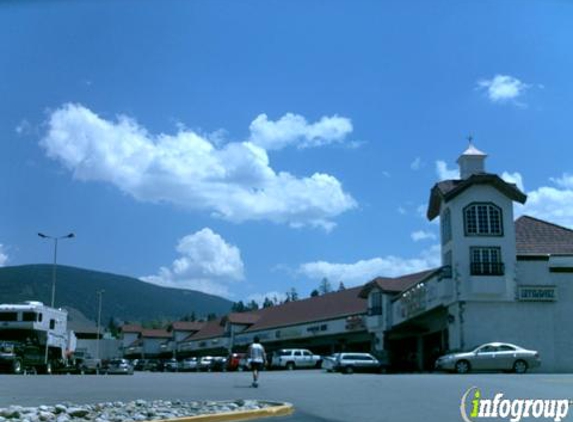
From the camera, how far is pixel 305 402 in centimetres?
1795

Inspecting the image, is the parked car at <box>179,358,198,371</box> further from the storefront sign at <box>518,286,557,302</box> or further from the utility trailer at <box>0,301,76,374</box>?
→ the storefront sign at <box>518,286,557,302</box>

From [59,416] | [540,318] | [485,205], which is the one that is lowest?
[59,416]

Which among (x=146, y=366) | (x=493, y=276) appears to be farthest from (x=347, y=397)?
(x=146, y=366)

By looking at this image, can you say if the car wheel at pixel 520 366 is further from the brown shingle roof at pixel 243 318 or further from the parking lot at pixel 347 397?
the brown shingle roof at pixel 243 318

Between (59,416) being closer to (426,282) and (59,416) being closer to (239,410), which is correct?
(239,410)

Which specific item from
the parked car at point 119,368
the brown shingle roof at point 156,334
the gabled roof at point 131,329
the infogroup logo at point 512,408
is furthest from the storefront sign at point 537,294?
the gabled roof at point 131,329

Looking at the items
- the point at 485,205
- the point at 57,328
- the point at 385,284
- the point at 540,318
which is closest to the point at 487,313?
the point at 540,318

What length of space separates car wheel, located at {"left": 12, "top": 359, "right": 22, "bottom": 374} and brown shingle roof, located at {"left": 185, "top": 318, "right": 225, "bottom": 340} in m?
53.4

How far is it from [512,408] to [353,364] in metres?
31.4

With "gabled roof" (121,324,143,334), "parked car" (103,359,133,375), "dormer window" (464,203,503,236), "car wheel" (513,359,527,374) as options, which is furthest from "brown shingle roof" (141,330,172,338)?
"car wheel" (513,359,527,374)

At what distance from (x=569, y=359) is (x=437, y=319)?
30.1 ft

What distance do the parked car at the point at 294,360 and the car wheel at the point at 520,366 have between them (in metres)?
25.4

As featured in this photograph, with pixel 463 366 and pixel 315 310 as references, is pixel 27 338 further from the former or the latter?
pixel 315 310

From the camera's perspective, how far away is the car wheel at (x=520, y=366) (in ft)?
117
